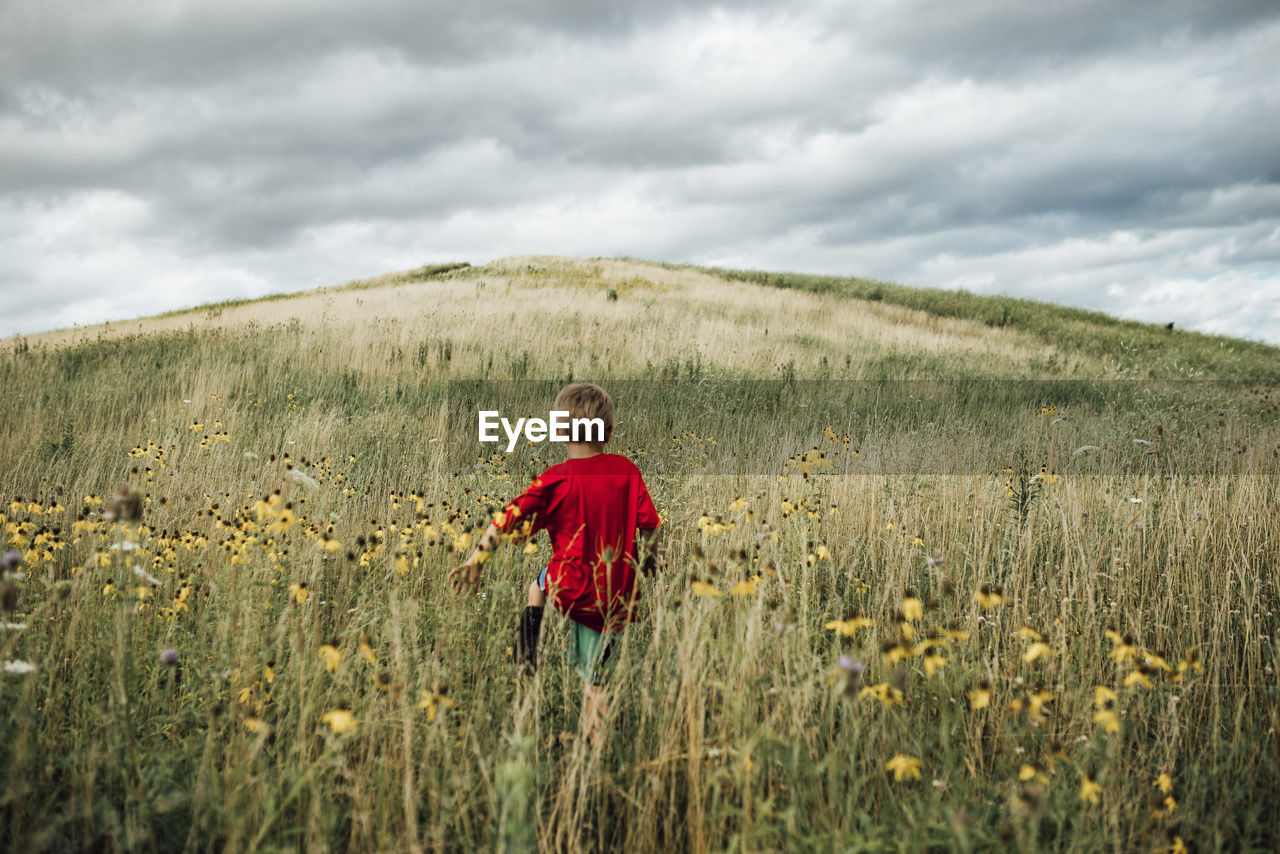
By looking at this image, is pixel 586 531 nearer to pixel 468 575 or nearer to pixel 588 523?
pixel 588 523

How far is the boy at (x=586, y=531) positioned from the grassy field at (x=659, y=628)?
126mm

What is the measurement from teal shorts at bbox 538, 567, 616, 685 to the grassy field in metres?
0.09

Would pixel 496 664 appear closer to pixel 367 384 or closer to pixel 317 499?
pixel 317 499

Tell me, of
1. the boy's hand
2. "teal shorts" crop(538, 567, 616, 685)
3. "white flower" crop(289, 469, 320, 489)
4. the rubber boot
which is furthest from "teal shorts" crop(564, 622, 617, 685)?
"white flower" crop(289, 469, 320, 489)

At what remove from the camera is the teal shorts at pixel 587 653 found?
2.49 meters

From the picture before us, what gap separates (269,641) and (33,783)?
80 cm

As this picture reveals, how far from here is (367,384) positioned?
357 inches

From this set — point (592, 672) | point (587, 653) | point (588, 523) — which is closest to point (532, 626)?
point (587, 653)

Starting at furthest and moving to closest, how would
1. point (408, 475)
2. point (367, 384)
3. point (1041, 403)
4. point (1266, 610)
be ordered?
point (1041, 403) < point (367, 384) < point (408, 475) < point (1266, 610)

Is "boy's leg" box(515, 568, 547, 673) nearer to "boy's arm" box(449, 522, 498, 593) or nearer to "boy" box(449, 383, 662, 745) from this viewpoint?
"boy" box(449, 383, 662, 745)

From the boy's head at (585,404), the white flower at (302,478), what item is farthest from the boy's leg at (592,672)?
the white flower at (302,478)

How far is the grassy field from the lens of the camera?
5.88 feet

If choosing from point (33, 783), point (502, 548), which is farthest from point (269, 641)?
point (502, 548)

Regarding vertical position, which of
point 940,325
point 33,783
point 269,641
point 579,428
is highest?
point 940,325
